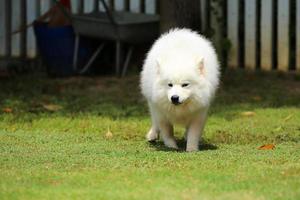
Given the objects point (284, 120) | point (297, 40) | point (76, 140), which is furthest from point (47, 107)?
point (297, 40)

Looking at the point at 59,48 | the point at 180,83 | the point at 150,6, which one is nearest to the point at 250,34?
the point at 150,6

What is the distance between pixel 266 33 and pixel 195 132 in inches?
204

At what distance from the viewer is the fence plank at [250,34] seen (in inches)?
468

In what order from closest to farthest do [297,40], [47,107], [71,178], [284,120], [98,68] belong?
[71,178]
[284,120]
[47,107]
[297,40]
[98,68]

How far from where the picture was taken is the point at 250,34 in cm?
1197

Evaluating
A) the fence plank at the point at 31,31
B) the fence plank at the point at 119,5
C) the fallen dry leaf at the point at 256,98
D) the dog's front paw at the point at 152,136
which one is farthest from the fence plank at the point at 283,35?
the dog's front paw at the point at 152,136

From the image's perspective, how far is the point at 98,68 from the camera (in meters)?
12.5

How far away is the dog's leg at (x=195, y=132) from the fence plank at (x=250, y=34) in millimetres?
5079

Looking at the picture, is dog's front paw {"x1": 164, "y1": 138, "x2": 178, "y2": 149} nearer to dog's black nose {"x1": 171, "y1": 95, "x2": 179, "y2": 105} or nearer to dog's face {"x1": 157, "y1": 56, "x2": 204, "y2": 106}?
dog's face {"x1": 157, "y1": 56, "x2": 204, "y2": 106}

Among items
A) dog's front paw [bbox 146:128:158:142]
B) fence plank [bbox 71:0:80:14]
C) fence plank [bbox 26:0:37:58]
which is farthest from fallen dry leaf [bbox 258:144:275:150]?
fence plank [bbox 26:0:37:58]

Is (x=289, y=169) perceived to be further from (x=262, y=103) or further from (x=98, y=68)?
(x=98, y=68)

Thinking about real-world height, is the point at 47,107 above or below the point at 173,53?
below

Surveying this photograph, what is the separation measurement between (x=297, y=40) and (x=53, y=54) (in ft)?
12.6

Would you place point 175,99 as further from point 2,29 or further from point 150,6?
point 2,29
